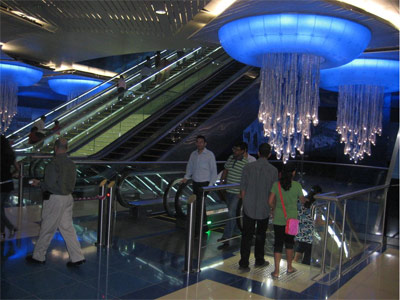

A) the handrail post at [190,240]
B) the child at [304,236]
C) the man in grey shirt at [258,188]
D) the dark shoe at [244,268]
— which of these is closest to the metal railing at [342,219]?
the child at [304,236]

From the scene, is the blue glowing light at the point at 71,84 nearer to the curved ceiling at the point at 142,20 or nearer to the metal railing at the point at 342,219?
the curved ceiling at the point at 142,20

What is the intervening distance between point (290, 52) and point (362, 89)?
4.63 m

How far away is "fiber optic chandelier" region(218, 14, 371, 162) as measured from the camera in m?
6.88

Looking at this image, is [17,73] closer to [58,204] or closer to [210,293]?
[58,204]

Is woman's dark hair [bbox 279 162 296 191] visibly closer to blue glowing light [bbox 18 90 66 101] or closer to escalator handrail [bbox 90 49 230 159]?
escalator handrail [bbox 90 49 230 159]

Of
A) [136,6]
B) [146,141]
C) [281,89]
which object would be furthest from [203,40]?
[146,141]

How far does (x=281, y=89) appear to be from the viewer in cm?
901

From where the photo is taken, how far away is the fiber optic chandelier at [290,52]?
688cm

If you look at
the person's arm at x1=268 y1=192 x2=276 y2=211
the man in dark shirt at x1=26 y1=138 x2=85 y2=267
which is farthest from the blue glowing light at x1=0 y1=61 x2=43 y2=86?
the person's arm at x1=268 y1=192 x2=276 y2=211

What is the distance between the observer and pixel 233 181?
5.65 metres

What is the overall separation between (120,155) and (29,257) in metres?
7.75

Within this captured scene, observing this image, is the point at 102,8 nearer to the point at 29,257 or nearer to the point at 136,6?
the point at 136,6

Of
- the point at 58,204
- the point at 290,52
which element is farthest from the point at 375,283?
the point at 290,52

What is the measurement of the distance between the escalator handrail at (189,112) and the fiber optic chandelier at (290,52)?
371cm
